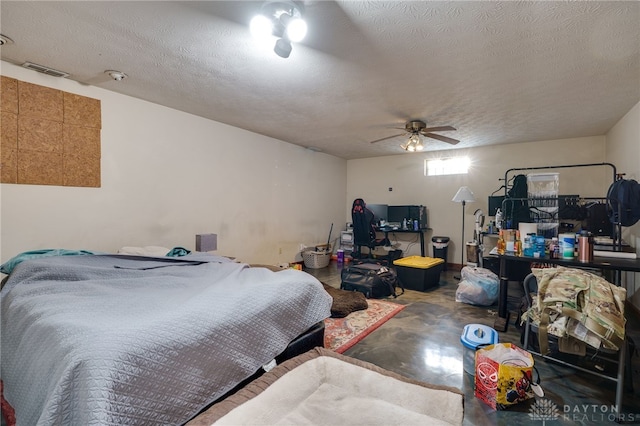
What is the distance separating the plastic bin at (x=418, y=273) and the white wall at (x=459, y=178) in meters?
1.77

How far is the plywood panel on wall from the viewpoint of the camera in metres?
2.58

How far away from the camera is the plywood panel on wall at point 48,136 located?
8.46ft

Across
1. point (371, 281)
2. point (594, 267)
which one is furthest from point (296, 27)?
→ point (371, 281)

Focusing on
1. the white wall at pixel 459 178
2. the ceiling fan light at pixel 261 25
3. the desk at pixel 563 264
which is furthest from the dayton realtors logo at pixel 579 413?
the white wall at pixel 459 178

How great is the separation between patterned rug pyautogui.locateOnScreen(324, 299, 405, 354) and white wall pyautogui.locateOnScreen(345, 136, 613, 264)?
3.14 metres

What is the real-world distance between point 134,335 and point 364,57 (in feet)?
8.00

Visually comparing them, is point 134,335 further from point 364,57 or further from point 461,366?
A: point 364,57

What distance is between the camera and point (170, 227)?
3.76 metres

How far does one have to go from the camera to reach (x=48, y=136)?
279 cm

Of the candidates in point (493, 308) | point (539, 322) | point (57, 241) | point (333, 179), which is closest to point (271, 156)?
point (333, 179)

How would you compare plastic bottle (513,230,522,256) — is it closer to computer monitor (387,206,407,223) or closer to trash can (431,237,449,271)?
trash can (431,237,449,271)

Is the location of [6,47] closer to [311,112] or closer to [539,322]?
[311,112]

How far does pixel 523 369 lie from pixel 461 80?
8.07ft

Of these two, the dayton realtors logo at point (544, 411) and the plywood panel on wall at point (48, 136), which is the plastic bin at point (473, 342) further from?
the plywood panel on wall at point (48, 136)
